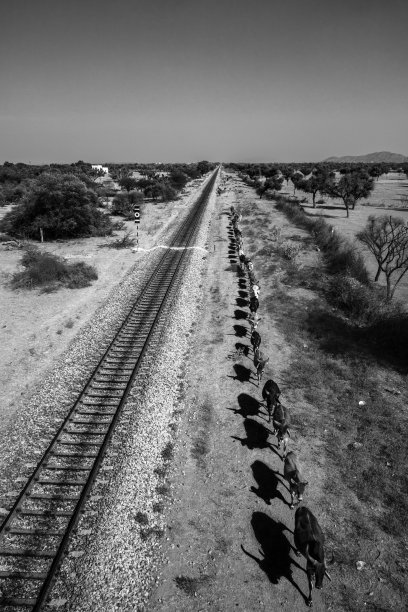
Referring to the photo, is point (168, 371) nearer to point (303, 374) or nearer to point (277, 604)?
point (303, 374)

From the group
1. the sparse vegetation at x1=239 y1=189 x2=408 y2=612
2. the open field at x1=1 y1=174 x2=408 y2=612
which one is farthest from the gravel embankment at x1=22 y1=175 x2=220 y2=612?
the sparse vegetation at x1=239 y1=189 x2=408 y2=612

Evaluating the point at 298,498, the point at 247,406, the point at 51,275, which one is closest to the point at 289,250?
the point at 51,275

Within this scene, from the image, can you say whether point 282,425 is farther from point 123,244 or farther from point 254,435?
point 123,244

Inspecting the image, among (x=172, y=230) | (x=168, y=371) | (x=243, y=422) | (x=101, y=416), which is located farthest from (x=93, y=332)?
(x=172, y=230)

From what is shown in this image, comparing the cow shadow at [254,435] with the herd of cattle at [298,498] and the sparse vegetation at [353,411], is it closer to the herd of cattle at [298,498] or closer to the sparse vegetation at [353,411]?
the herd of cattle at [298,498]

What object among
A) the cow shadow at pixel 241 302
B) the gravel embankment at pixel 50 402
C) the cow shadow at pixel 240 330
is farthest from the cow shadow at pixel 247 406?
the cow shadow at pixel 241 302

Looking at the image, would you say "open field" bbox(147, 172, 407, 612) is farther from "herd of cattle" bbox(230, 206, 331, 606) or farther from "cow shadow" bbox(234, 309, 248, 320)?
"cow shadow" bbox(234, 309, 248, 320)
